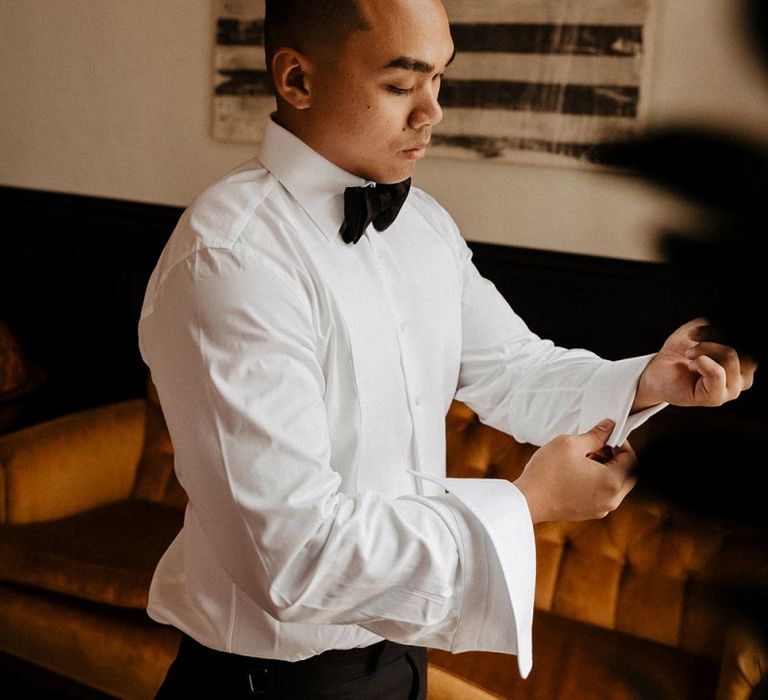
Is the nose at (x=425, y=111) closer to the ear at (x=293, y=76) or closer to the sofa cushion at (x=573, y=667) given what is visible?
the ear at (x=293, y=76)

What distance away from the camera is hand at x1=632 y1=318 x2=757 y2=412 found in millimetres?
1009

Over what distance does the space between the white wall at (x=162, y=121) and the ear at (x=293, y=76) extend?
1.48 metres

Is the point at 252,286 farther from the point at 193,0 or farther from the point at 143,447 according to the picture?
the point at 193,0

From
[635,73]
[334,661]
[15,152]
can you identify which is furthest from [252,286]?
[15,152]

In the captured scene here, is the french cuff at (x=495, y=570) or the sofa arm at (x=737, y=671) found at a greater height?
the french cuff at (x=495, y=570)

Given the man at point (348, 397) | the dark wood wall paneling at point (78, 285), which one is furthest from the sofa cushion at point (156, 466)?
the man at point (348, 397)

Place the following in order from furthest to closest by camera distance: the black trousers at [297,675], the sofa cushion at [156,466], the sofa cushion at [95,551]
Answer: the sofa cushion at [156,466]
the sofa cushion at [95,551]
the black trousers at [297,675]

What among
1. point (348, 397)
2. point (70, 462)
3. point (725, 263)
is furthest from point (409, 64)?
point (70, 462)

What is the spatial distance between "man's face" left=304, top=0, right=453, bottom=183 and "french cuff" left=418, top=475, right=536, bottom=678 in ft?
1.49

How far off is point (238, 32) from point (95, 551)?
1.82m

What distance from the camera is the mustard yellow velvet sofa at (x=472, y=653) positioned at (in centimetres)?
222

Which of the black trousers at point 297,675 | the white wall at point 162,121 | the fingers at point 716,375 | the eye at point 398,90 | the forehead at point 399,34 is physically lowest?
the black trousers at point 297,675

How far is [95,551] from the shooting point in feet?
8.71

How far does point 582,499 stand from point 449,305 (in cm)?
49
